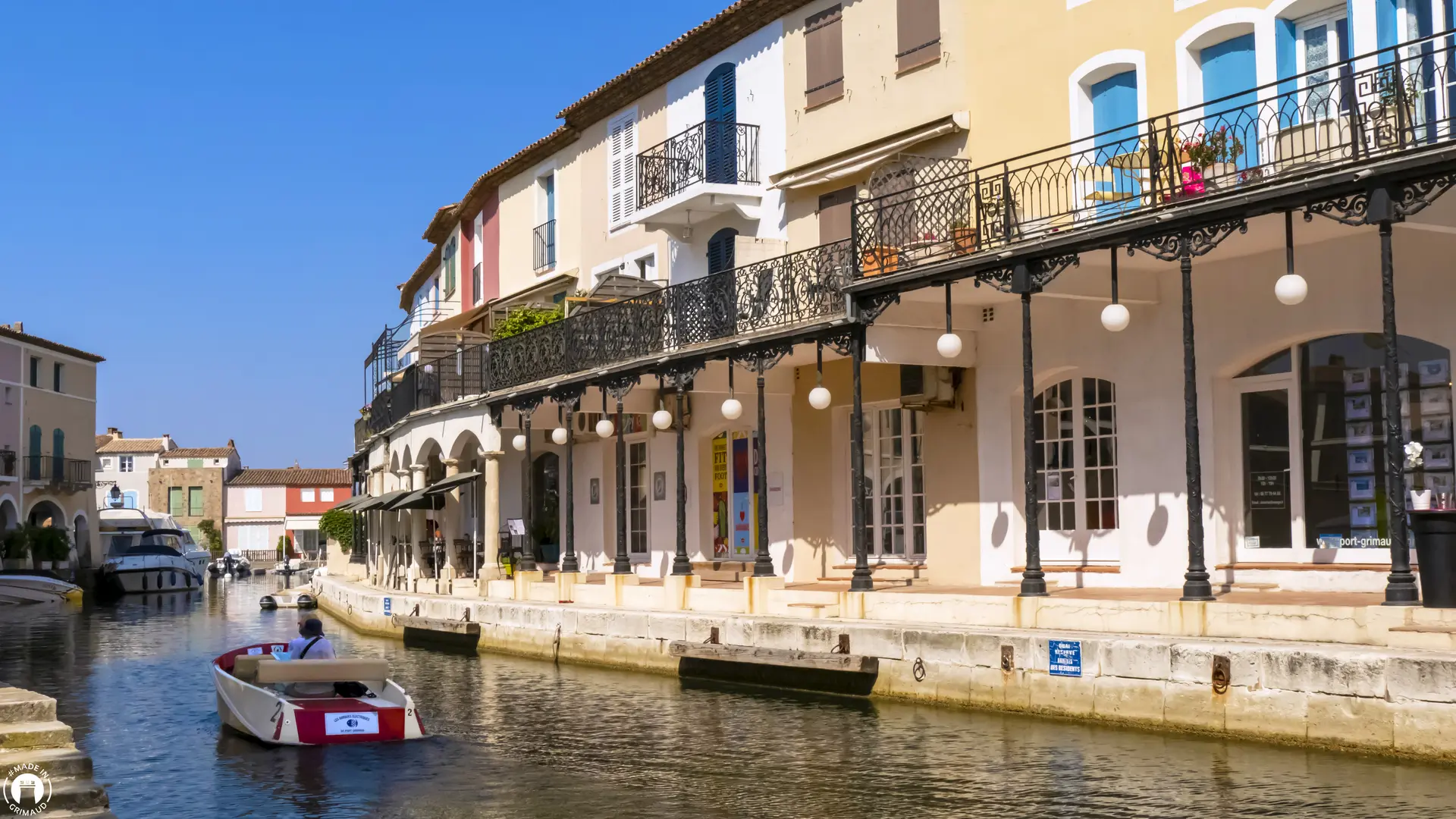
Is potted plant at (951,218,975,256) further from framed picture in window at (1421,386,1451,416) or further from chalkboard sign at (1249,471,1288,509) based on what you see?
framed picture in window at (1421,386,1451,416)

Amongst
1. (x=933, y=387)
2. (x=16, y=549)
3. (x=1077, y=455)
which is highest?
(x=933, y=387)

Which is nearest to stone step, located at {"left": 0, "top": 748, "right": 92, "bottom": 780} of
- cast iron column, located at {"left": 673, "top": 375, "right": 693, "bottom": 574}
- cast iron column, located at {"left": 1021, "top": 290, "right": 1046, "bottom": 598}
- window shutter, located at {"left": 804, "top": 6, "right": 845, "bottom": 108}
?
cast iron column, located at {"left": 1021, "top": 290, "right": 1046, "bottom": 598}

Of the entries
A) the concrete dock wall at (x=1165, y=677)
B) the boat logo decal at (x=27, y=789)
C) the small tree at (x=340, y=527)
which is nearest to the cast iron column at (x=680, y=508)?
the concrete dock wall at (x=1165, y=677)

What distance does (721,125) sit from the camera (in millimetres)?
26297

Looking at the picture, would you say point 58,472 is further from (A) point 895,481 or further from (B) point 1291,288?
(B) point 1291,288

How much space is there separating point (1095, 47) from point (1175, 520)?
618 centimetres

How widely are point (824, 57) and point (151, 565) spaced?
123 feet

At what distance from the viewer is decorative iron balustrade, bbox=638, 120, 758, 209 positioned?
84.9 ft

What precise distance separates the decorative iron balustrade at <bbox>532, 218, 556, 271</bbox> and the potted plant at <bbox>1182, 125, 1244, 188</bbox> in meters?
19.4

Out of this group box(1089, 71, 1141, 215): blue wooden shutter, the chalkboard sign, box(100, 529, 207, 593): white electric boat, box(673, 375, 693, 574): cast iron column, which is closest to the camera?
the chalkboard sign

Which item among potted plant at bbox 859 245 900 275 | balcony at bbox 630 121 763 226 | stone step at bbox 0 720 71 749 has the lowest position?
stone step at bbox 0 720 71 749

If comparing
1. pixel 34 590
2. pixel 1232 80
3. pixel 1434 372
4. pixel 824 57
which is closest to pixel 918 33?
pixel 824 57

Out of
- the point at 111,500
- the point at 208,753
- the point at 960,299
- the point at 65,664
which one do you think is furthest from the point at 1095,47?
the point at 111,500

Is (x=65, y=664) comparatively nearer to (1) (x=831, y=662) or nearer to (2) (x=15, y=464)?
(1) (x=831, y=662)
